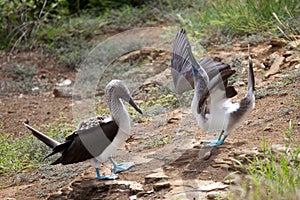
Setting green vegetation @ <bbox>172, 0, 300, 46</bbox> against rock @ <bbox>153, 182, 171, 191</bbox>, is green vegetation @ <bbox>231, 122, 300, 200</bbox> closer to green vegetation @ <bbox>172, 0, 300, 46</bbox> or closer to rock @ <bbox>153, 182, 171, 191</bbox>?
rock @ <bbox>153, 182, 171, 191</bbox>

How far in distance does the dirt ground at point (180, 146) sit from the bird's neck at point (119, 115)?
46 centimetres

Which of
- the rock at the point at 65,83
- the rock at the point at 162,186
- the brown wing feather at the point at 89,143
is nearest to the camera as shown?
the rock at the point at 162,186

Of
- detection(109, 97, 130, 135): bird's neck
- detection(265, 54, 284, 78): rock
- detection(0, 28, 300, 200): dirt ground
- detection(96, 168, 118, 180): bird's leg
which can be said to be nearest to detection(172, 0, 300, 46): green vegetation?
detection(0, 28, 300, 200): dirt ground

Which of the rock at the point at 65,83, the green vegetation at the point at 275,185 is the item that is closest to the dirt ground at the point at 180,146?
the green vegetation at the point at 275,185

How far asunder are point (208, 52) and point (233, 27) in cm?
60

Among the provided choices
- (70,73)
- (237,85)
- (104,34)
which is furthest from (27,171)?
(104,34)

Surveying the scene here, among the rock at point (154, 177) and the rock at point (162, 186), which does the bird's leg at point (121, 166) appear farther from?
the rock at point (162, 186)

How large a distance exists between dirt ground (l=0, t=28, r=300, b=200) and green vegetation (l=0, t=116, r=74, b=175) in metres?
0.22

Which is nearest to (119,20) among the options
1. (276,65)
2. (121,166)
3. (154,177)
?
(276,65)

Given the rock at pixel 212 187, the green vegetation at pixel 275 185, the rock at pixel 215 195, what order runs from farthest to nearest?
the rock at pixel 212 187, the rock at pixel 215 195, the green vegetation at pixel 275 185

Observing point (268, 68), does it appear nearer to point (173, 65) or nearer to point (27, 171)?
point (173, 65)

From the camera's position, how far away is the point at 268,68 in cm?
751

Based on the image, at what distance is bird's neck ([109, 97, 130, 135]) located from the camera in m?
5.13

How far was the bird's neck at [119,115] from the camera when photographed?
16.8 ft
